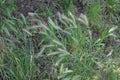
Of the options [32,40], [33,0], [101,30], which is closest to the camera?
[32,40]

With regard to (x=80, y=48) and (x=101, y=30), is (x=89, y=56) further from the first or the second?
(x=101, y=30)

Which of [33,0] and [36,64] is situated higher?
[33,0]

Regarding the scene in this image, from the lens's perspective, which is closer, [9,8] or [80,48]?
[80,48]

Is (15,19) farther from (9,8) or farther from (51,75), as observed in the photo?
(51,75)

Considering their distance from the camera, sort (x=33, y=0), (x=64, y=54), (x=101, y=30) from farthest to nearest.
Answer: (x=33, y=0) → (x=101, y=30) → (x=64, y=54)

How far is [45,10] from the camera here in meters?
3.50

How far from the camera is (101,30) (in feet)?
11.2

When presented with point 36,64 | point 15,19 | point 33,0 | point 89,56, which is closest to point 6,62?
point 36,64

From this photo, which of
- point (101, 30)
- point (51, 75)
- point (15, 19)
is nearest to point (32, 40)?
point (15, 19)

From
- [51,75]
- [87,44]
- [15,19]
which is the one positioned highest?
[15,19]

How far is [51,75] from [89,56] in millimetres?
360

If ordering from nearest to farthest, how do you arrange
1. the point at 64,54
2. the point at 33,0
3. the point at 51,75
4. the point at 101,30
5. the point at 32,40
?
the point at 64,54 → the point at 51,75 → the point at 32,40 → the point at 101,30 → the point at 33,0

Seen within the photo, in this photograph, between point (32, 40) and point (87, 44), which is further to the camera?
point (32, 40)

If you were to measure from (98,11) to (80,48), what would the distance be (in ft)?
2.67
